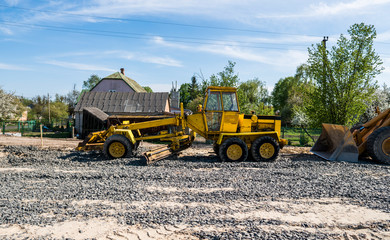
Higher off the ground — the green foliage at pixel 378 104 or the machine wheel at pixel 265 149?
the green foliage at pixel 378 104

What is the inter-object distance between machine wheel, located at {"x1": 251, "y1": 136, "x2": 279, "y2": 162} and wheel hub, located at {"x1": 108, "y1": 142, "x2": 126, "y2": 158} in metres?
A: 5.04

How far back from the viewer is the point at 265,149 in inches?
407

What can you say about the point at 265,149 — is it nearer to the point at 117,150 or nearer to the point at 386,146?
the point at 386,146

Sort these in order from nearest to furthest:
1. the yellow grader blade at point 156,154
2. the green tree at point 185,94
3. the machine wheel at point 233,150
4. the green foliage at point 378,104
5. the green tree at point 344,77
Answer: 1. the yellow grader blade at point 156,154
2. the machine wheel at point 233,150
3. the green tree at point 344,77
4. the green foliage at point 378,104
5. the green tree at point 185,94

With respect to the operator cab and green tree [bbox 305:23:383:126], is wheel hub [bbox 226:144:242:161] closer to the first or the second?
the operator cab

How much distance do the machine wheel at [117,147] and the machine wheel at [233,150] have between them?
366 centimetres

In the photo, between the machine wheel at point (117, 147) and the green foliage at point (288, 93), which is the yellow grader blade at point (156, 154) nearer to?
the machine wheel at point (117, 147)

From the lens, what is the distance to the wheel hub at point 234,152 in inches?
402

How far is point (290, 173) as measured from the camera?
27.8 feet

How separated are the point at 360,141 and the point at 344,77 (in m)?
5.88

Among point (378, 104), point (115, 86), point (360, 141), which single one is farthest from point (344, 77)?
point (115, 86)

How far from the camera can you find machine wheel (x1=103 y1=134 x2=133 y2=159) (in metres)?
10.7

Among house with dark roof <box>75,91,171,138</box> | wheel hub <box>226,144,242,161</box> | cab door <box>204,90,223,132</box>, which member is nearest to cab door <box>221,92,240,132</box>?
cab door <box>204,90,223,132</box>

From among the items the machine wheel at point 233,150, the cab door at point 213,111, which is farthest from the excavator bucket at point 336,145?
the cab door at point 213,111
